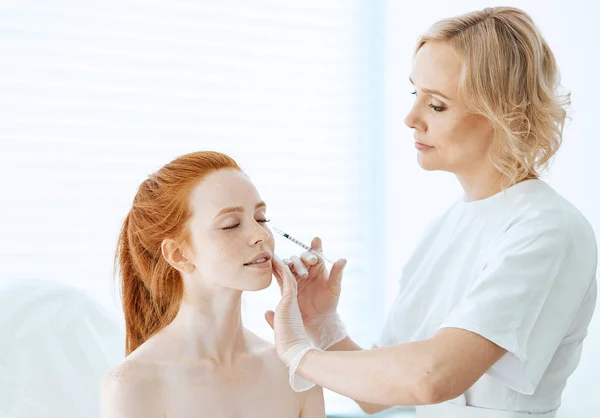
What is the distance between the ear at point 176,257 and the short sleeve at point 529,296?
58 cm

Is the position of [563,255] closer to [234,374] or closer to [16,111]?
[234,374]

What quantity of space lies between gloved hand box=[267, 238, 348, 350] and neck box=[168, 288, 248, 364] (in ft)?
0.35

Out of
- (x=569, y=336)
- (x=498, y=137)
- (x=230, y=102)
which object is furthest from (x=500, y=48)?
(x=230, y=102)

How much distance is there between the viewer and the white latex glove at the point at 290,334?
1.51 meters

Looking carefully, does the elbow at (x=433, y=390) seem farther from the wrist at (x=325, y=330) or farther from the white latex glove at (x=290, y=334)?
the wrist at (x=325, y=330)

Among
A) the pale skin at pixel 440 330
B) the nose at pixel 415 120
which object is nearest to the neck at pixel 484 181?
the pale skin at pixel 440 330

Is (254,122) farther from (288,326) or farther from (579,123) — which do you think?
(288,326)

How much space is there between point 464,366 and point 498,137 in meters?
0.52

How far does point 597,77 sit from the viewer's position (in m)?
2.39

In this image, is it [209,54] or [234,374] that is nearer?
[234,374]

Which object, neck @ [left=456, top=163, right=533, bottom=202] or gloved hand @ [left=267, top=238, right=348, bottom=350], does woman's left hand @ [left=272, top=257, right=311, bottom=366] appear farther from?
neck @ [left=456, top=163, right=533, bottom=202]

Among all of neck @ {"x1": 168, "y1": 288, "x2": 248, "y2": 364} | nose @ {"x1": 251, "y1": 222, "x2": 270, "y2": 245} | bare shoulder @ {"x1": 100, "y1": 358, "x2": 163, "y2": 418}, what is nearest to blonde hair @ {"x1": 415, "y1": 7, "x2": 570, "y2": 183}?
nose @ {"x1": 251, "y1": 222, "x2": 270, "y2": 245}

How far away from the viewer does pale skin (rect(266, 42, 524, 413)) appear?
1372 mm

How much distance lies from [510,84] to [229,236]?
0.68 meters
